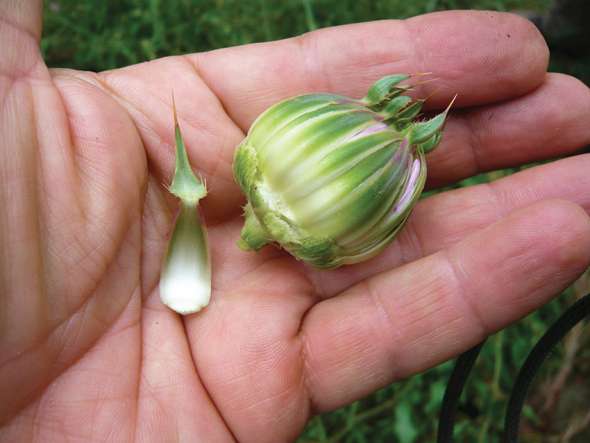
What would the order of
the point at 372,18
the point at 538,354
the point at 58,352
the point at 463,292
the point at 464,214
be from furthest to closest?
1. the point at 372,18
2. the point at 464,214
3. the point at 538,354
4. the point at 463,292
5. the point at 58,352

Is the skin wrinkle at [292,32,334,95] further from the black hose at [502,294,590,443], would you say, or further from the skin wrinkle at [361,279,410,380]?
the black hose at [502,294,590,443]

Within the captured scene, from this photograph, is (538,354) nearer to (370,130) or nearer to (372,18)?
(370,130)

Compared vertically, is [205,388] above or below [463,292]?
below

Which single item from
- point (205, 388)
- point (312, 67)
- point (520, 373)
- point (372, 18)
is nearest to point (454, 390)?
point (520, 373)

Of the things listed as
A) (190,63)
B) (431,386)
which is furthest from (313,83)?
(431,386)

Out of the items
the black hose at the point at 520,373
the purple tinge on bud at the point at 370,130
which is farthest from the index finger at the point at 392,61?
the black hose at the point at 520,373

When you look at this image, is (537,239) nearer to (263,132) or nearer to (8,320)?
(263,132)
